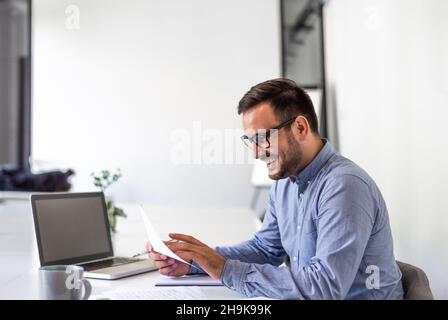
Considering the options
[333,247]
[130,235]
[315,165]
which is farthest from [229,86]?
[333,247]

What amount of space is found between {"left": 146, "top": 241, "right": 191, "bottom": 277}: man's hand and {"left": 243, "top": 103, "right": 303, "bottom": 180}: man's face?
1.22 feet

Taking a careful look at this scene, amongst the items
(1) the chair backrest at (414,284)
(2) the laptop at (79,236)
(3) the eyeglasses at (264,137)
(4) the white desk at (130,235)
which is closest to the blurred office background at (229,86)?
(4) the white desk at (130,235)

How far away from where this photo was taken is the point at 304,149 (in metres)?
1.38

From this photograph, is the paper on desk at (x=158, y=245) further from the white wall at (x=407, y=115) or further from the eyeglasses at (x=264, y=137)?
the white wall at (x=407, y=115)

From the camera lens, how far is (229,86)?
3869mm

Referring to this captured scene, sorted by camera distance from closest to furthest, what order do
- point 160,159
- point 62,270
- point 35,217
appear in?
point 62,270 → point 35,217 → point 160,159

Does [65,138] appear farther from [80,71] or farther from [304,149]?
[304,149]

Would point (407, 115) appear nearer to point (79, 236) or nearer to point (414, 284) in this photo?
point (414, 284)

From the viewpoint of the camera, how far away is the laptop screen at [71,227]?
1571 mm

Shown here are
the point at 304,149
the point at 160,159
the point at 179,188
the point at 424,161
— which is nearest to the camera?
the point at 304,149

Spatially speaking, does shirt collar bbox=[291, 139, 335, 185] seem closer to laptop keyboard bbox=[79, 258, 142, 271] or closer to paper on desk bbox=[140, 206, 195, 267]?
paper on desk bbox=[140, 206, 195, 267]

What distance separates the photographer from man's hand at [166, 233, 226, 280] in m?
1.29

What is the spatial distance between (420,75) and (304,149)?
120 cm
